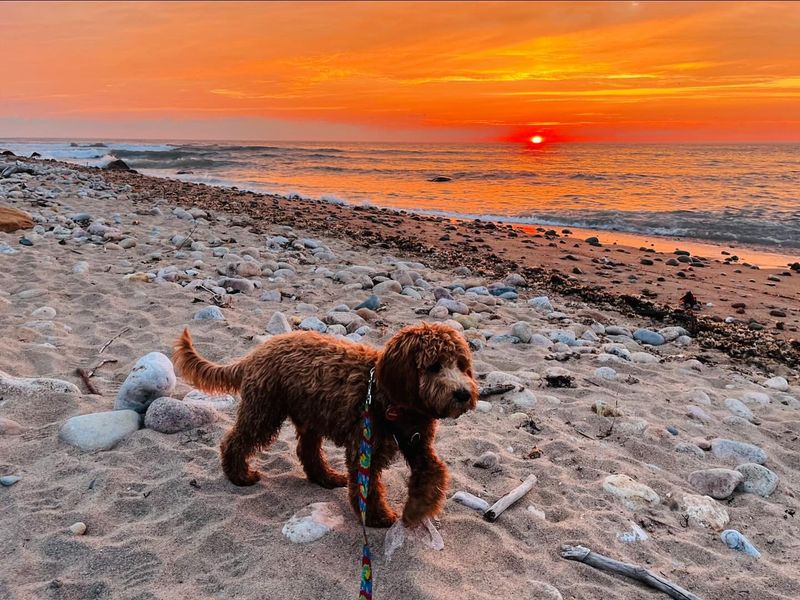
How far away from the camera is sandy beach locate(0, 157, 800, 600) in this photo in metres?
3.22

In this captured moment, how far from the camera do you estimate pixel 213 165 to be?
162 ft

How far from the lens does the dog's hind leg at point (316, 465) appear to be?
3973 mm

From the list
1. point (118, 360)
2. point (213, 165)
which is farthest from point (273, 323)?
point (213, 165)

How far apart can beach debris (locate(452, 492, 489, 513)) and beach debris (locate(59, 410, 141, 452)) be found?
2.57 metres

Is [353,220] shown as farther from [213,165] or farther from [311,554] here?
[213,165]

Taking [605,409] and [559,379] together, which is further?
[559,379]

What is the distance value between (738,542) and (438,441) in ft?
7.13

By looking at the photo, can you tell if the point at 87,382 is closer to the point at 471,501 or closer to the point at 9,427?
the point at 9,427

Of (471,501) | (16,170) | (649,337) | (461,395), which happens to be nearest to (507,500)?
(471,501)

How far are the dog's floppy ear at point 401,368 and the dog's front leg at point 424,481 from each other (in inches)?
14.1

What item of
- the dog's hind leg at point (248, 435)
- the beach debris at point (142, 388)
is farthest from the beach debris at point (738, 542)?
the beach debris at point (142, 388)

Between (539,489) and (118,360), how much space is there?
425cm

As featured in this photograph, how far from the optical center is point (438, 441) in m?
4.73

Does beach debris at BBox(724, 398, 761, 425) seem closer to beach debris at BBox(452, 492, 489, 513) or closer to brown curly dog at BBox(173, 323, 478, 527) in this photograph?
beach debris at BBox(452, 492, 489, 513)
